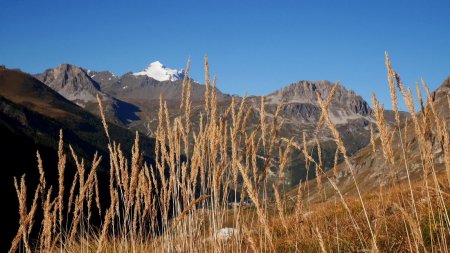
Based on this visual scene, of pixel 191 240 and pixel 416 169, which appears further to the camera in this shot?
pixel 416 169

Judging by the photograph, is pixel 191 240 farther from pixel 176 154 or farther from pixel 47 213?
pixel 47 213

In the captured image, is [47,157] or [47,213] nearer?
[47,213]

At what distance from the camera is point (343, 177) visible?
148000mm

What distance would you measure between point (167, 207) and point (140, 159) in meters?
0.68

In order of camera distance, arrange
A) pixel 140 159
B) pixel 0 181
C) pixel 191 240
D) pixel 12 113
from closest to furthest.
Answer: pixel 140 159 < pixel 191 240 < pixel 0 181 < pixel 12 113

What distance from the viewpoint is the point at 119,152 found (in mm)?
4691

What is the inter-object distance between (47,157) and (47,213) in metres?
118

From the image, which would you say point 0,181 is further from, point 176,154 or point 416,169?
point 176,154

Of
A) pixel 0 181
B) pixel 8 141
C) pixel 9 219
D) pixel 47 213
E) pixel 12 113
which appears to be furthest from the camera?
pixel 12 113

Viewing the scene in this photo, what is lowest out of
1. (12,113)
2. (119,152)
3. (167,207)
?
(167,207)

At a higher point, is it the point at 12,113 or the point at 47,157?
the point at 12,113

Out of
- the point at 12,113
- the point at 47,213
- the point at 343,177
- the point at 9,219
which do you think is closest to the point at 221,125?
the point at 47,213

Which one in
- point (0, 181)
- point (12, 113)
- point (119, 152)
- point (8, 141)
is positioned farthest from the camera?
point (12, 113)

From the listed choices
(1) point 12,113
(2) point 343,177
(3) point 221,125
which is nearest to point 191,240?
(3) point 221,125
